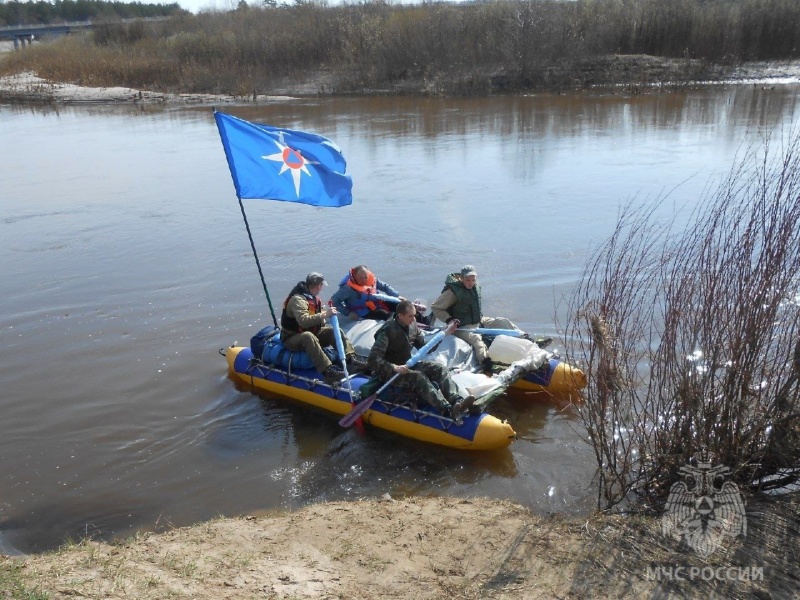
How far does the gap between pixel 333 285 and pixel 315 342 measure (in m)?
4.45

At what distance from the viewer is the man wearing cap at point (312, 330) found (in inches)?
355

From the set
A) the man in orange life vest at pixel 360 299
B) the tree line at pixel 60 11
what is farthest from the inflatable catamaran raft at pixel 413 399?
the tree line at pixel 60 11

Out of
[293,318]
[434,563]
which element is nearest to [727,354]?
[434,563]

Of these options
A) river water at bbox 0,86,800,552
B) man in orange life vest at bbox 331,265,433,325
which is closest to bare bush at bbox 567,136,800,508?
river water at bbox 0,86,800,552

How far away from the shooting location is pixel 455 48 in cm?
4084

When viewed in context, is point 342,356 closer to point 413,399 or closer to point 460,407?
point 413,399

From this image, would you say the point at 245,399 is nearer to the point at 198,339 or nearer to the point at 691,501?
the point at 198,339

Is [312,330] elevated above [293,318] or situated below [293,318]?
below

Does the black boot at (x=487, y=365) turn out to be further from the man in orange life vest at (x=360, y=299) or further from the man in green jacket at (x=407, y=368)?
the man in orange life vest at (x=360, y=299)

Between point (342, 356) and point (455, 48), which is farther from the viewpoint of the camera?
point (455, 48)

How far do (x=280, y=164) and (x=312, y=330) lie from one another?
Answer: 2.22 meters

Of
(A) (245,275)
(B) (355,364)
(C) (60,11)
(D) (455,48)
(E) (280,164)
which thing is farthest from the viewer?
(C) (60,11)

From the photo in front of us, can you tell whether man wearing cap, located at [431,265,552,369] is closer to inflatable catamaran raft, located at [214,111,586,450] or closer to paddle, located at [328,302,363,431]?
inflatable catamaran raft, located at [214,111,586,450]

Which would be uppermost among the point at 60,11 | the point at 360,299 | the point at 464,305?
the point at 60,11
